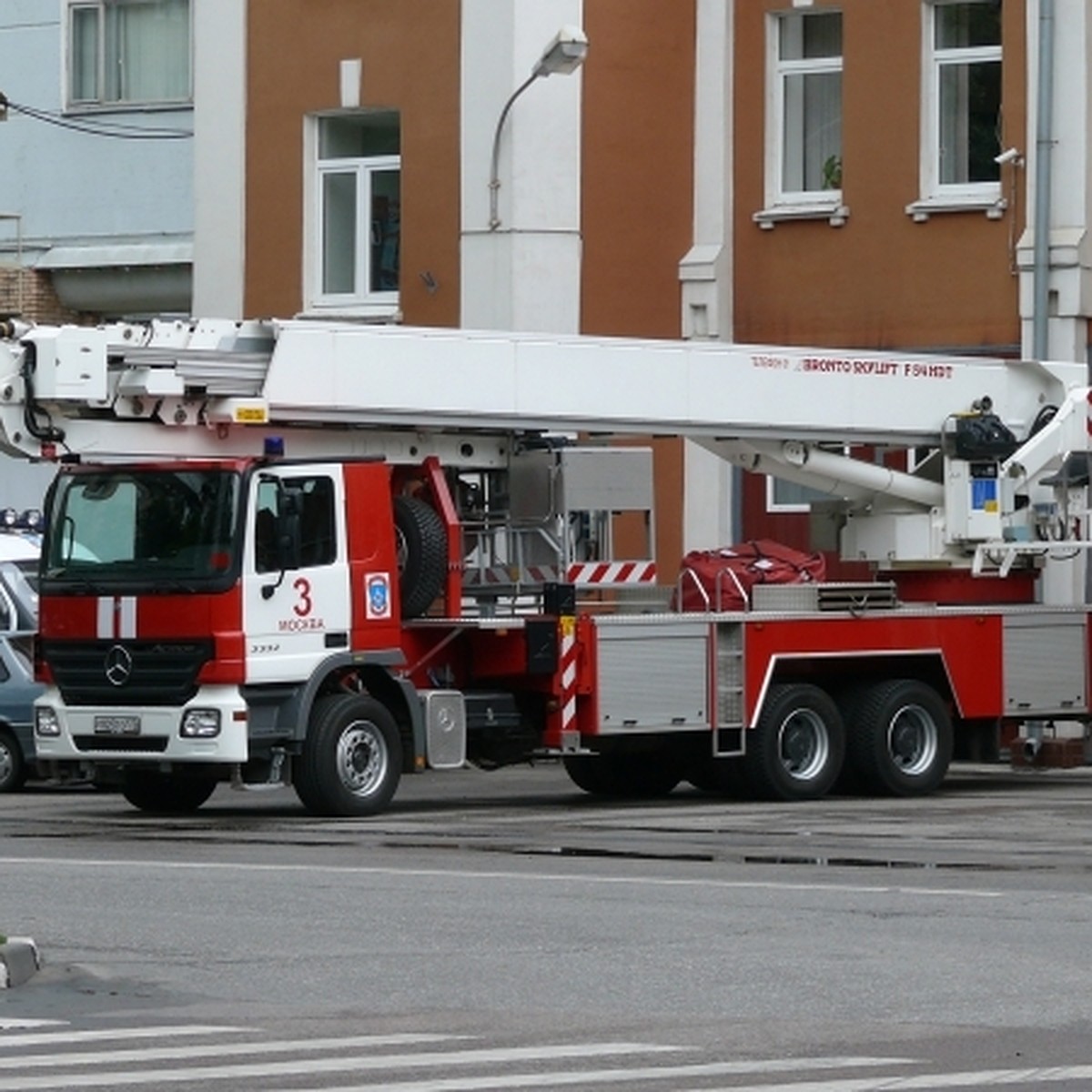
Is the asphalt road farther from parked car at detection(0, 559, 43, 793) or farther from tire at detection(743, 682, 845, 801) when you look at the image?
parked car at detection(0, 559, 43, 793)

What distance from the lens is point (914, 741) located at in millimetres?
23688

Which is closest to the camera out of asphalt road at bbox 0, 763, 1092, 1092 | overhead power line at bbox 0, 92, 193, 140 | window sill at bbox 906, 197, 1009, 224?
asphalt road at bbox 0, 763, 1092, 1092

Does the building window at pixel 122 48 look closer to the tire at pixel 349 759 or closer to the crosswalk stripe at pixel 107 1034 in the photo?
the tire at pixel 349 759

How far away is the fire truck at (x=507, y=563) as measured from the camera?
20578 millimetres

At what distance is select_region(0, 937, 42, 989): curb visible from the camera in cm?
1204

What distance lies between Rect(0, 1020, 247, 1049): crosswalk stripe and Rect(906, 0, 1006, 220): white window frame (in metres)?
19.0

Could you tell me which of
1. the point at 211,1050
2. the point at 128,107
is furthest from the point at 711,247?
the point at 211,1050

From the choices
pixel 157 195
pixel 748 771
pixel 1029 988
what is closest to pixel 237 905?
pixel 1029 988

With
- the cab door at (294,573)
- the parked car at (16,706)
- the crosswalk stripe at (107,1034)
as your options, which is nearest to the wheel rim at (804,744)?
the cab door at (294,573)

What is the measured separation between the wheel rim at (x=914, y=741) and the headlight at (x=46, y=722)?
→ 20.6ft

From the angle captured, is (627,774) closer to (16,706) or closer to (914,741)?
(914,741)

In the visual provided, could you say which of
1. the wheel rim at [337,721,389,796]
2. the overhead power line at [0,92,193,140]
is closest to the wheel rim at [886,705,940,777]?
the wheel rim at [337,721,389,796]

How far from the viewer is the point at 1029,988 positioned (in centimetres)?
1167

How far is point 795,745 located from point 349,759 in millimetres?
3781
